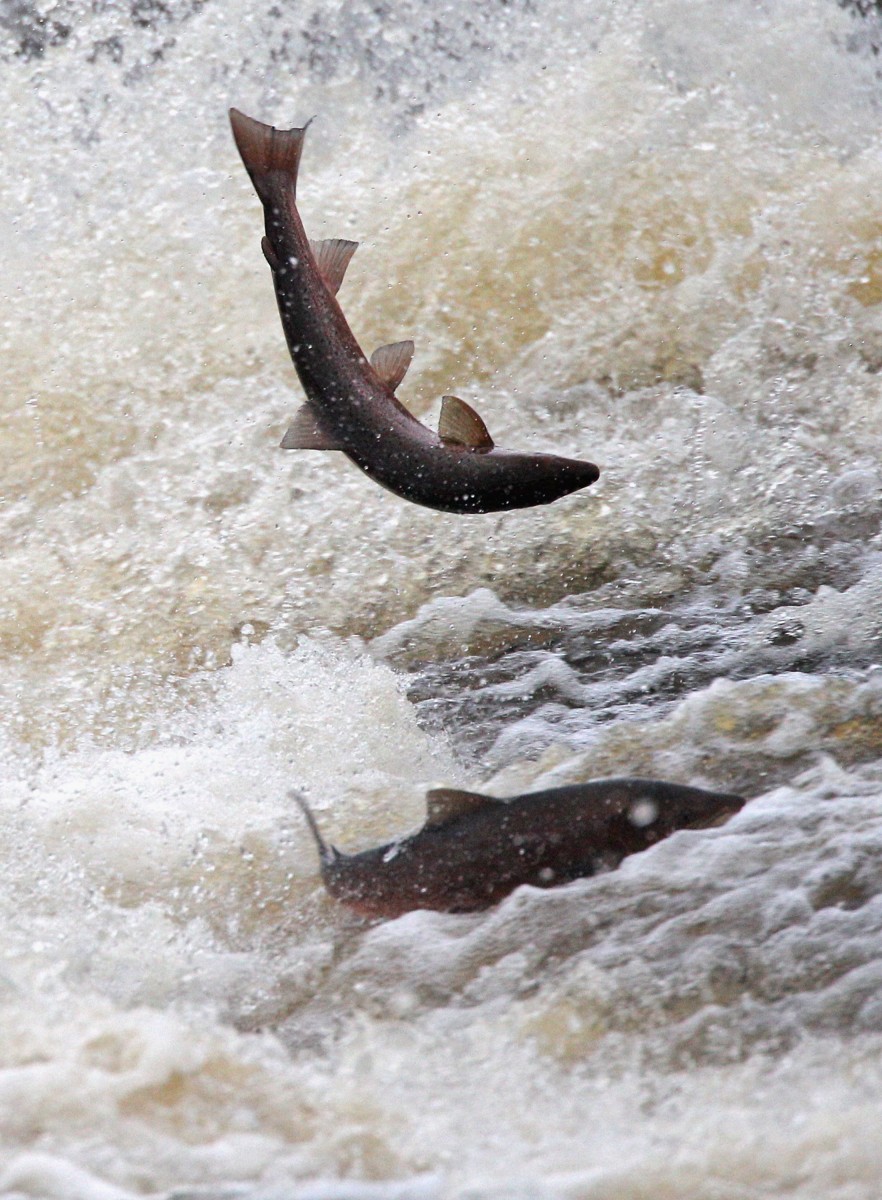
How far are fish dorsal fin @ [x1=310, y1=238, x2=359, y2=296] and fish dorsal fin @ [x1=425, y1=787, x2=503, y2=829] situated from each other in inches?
27.0

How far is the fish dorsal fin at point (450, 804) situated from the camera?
2.01 metres

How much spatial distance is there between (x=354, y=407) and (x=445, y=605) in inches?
46.1

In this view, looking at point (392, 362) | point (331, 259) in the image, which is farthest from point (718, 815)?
point (331, 259)

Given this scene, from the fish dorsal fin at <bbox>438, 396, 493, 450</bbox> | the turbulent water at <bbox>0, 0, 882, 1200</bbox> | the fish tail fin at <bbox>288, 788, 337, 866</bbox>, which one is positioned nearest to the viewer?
the turbulent water at <bbox>0, 0, 882, 1200</bbox>

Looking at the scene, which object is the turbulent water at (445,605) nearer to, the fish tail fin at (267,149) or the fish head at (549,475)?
the fish head at (549,475)

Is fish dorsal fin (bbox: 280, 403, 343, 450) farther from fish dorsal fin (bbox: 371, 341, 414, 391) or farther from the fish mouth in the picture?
the fish mouth

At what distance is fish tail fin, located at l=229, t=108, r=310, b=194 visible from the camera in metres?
1.92

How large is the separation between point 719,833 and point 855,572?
1.04 metres

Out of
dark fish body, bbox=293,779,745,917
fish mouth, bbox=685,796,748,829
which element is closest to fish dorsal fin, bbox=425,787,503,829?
dark fish body, bbox=293,779,745,917

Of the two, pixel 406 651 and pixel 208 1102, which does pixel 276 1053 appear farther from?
pixel 406 651

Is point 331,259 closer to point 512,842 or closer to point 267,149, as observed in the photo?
point 267,149

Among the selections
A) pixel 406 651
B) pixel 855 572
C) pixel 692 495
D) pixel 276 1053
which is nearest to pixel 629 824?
pixel 276 1053

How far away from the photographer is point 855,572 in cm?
303

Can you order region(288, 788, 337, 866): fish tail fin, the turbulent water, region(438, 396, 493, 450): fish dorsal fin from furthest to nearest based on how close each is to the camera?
region(288, 788, 337, 866): fish tail fin
region(438, 396, 493, 450): fish dorsal fin
the turbulent water
